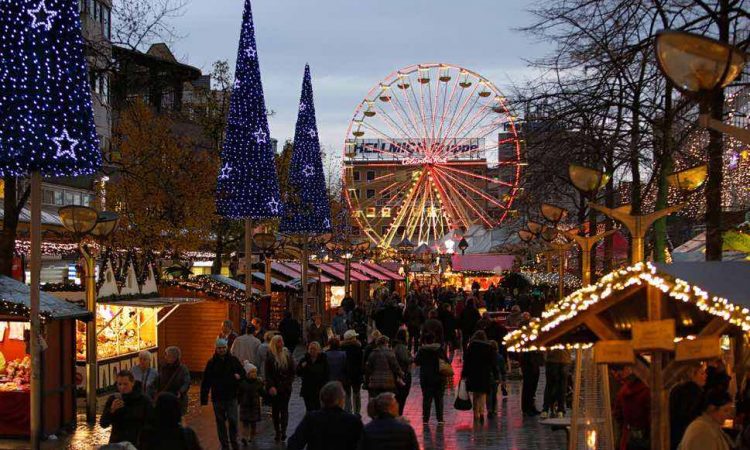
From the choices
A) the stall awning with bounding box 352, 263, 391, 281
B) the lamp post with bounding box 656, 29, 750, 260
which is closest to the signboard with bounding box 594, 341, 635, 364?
the lamp post with bounding box 656, 29, 750, 260

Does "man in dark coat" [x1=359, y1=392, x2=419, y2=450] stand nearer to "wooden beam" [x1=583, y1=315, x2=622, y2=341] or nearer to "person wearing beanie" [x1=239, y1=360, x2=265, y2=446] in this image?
"wooden beam" [x1=583, y1=315, x2=622, y2=341]

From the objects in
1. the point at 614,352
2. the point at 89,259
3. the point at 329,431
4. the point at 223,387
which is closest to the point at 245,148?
the point at 89,259

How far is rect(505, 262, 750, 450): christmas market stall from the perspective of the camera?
32.3ft

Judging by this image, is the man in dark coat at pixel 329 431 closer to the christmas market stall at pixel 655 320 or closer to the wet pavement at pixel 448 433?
the christmas market stall at pixel 655 320

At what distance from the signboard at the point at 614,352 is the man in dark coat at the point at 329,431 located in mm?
2191

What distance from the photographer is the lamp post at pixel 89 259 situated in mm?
20391

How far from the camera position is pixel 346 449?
10469mm

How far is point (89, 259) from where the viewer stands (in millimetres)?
20797

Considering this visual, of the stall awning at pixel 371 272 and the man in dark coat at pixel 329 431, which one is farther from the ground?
the stall awning at pixel 371 272

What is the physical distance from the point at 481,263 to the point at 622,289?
6642cm

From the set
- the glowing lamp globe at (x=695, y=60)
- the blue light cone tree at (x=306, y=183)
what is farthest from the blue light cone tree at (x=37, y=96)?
the blue light cone tree at (x=306, y=183)

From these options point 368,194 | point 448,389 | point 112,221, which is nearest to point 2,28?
point 112,221

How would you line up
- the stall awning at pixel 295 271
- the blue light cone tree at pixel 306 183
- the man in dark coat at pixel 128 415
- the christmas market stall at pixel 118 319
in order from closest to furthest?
the man in dark coat at pixel 128 415, the christmas market stall at pixel 118 319, the blue light cone tree at pixel 306 183, the stall awning at pixel 295 271

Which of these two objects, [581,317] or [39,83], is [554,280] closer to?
[39,83]
